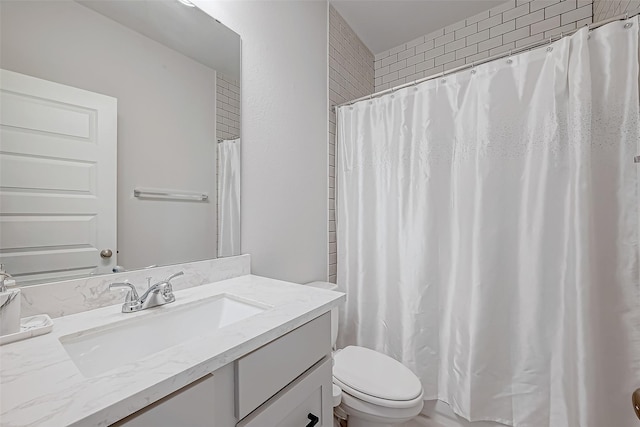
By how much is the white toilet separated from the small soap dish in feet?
3.59

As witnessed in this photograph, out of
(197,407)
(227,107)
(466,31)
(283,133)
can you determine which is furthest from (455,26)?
(197,407)

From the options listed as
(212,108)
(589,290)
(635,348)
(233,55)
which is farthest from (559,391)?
(233,55)

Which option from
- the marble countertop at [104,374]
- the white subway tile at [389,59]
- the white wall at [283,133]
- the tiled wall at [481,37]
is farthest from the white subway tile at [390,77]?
the marble countertop at [104,374]

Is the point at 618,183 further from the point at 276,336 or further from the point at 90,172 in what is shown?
the point at 90,172

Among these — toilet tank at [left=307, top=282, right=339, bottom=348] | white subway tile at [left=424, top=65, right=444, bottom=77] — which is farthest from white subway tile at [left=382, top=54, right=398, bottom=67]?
toilet tank at [left=307, top=282, right=339, bottom=348]

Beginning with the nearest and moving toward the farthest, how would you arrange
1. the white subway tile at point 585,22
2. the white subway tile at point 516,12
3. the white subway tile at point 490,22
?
1. the white subway tile at point 585,22
2. the white subway tile at point 516,12
3. the white subway tile at point 490,22

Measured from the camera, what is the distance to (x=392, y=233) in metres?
1.73

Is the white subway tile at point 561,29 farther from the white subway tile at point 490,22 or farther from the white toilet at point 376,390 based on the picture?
the white toilet at point 376,390

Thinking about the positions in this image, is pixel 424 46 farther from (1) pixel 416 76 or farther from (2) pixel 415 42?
(1) pixel 416 76

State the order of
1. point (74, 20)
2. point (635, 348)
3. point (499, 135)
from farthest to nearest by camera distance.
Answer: point (499, 135), point (635, 348), point (74, 20)

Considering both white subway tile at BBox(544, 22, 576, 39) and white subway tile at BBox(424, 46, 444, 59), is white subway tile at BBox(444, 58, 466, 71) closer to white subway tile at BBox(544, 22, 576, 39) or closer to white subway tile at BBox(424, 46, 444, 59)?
white subway tile at BBox(424, 46, 444, 59)

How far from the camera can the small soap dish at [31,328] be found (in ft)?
1.96

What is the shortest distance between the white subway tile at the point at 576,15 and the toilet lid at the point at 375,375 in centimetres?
233

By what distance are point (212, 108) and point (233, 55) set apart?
28 centimetres
